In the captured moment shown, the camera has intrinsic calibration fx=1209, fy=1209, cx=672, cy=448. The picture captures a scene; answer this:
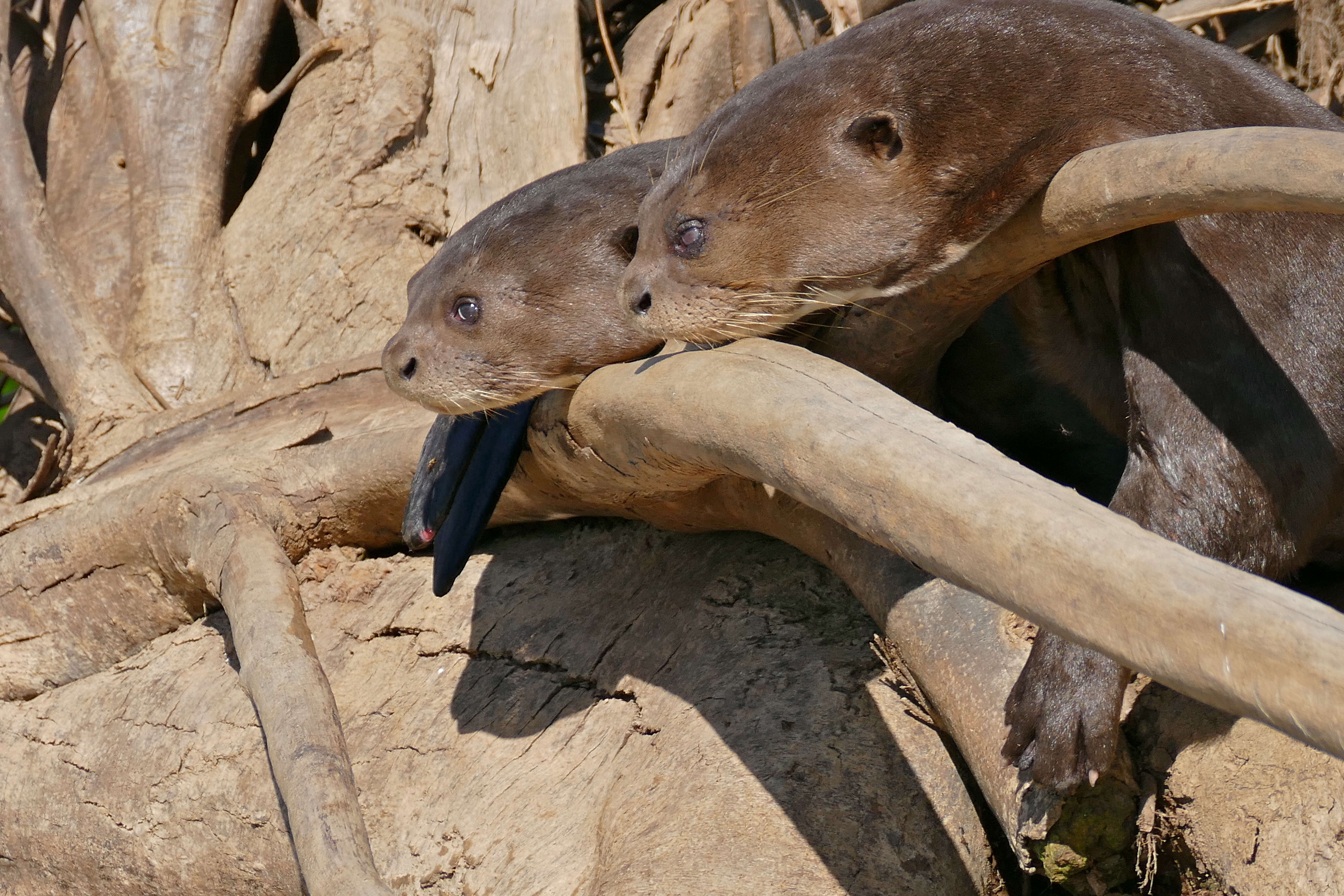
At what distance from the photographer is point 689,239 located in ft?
5.70

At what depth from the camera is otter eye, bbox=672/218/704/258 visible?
1.73m

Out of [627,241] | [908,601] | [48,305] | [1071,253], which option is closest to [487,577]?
[627,241]

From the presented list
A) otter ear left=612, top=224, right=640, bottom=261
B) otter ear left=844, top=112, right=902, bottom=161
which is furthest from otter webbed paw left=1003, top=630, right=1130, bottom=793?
otter ear left=612, top=224, right=640, bottom=261

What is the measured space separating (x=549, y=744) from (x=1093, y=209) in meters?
1.23

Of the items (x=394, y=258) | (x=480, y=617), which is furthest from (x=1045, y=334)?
(x=394, y=258)

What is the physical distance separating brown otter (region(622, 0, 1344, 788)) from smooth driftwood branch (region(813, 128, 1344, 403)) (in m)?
0.04

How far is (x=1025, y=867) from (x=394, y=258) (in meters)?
2.48

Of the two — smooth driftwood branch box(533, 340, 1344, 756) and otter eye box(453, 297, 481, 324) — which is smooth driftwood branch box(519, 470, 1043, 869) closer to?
otter eye box(453, 297, 481, 324)

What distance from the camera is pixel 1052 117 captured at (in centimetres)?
158

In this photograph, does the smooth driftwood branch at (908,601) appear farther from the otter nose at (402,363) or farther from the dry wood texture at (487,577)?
the otter nose at (402,363)

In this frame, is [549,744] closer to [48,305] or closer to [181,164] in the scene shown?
[48,305]

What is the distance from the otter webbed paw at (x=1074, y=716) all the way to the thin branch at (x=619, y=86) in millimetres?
2366

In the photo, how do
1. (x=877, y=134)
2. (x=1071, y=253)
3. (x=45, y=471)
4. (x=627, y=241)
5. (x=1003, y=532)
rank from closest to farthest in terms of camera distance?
(x=1003, y=532), (x=877, y=134), (x=1071, y=253), (x=627, y=241), (x=45, y=471)

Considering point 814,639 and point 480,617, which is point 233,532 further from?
point 814,639
